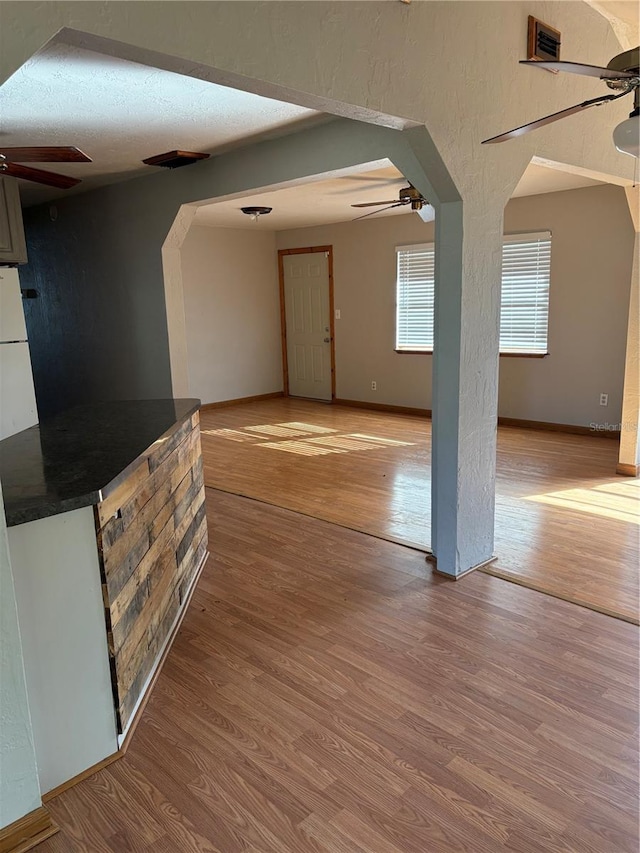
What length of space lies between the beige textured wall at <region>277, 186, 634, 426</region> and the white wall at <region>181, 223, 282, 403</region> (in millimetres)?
1551

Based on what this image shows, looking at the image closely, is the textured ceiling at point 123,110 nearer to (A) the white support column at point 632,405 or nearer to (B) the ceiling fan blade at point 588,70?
(B) the ceiling fan blade at point 588,70

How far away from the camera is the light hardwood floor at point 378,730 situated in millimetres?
1661

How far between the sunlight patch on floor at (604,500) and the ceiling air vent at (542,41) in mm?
2781

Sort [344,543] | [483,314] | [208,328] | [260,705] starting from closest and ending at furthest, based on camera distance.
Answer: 1. [260,705]
2. [483,314]
3. [344,543]
4. [208,328]

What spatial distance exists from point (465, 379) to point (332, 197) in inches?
134

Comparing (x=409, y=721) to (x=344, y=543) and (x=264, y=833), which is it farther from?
(x=344, y=543)

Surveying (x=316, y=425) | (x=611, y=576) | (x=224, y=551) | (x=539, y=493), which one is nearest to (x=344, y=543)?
(x=224, y=551)

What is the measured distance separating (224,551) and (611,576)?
2.16 meters

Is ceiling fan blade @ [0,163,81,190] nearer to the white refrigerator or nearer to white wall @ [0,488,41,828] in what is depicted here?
the white refrigerator

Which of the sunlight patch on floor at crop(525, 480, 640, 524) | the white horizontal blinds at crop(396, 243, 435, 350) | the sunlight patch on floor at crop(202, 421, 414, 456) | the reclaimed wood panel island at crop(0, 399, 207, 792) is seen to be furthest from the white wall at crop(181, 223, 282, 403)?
the reclaimed wood panel island at crop(0, 399, 207, 792)

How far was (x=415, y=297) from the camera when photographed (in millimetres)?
7258

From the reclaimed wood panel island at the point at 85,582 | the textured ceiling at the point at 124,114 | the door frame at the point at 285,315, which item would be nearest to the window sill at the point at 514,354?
the door frame at the point at 285,315

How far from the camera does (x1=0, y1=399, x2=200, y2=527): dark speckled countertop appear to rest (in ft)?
5.75

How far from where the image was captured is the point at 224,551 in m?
3.52
